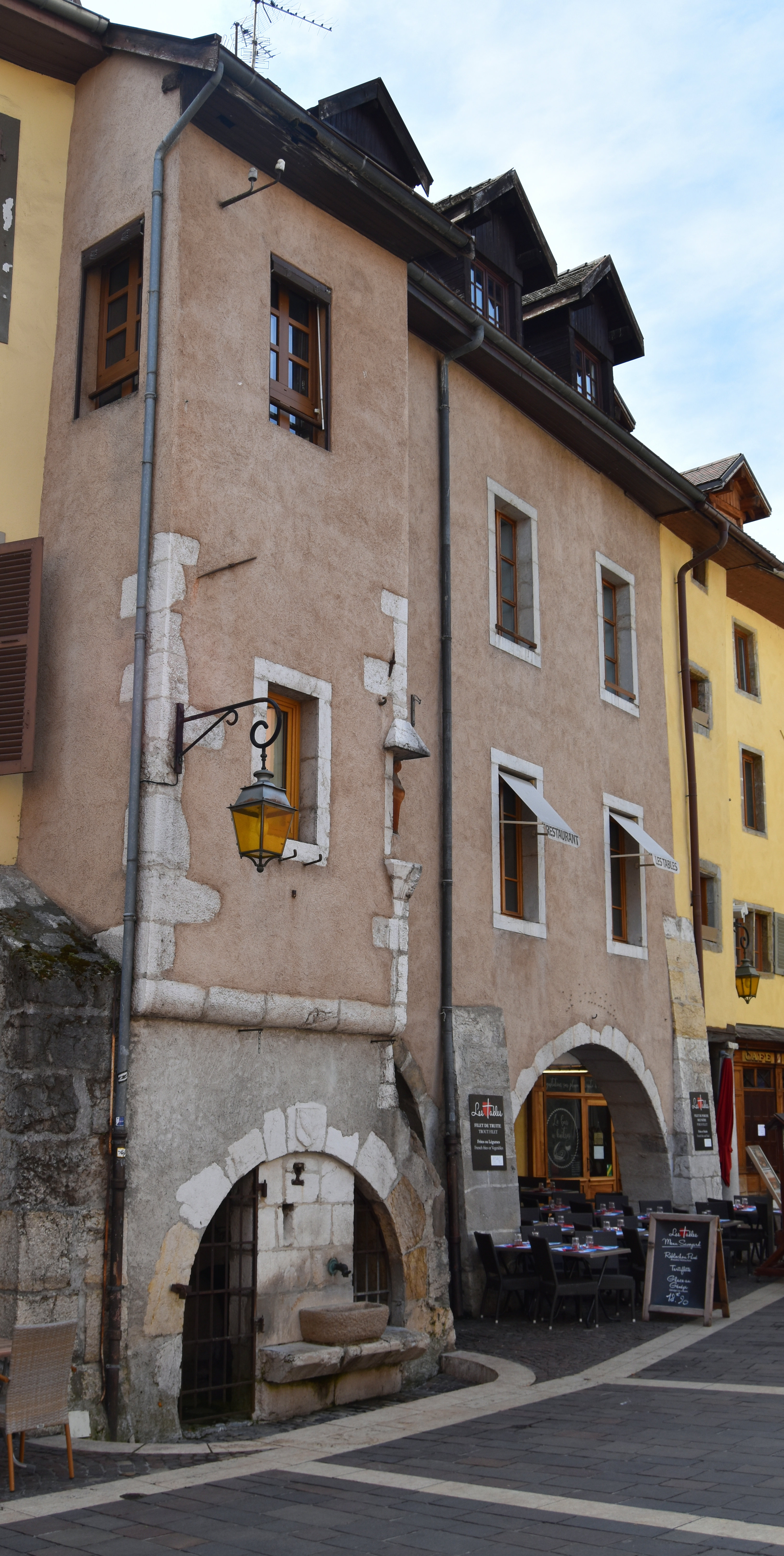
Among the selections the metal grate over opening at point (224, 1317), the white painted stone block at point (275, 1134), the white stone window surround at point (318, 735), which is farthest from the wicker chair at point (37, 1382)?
the white stone window surround at point (318, 735)

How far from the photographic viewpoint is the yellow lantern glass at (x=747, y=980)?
1683cm

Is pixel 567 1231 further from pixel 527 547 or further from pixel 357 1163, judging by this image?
pixel 527 547

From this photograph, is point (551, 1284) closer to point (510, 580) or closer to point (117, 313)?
point (510, 580)

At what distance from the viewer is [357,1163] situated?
9102mm

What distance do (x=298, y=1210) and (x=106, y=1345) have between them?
1646 millimetres

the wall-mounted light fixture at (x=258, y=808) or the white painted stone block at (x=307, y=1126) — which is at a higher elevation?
the wall-mounted light fixture at (x=258, y=808)

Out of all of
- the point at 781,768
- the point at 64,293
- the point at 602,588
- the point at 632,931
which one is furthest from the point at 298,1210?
the point at 781,768

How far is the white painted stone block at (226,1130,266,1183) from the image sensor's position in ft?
26.8

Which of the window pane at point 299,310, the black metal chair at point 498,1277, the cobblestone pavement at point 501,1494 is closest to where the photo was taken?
the cobblestone pavement at point 501,1494

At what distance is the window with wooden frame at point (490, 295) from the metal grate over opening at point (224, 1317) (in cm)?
Answer: 945

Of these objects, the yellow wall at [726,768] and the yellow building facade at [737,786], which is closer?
the yellow wall at [726,768]

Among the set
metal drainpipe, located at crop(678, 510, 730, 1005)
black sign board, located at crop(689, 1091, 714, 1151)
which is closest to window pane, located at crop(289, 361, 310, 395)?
metal drainpipe, located at crop(678, 510, 730, 1005)

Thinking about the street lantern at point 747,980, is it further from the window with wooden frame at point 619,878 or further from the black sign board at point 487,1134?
the black sign board at point 487,1134

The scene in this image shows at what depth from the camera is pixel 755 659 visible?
68.8 feet
